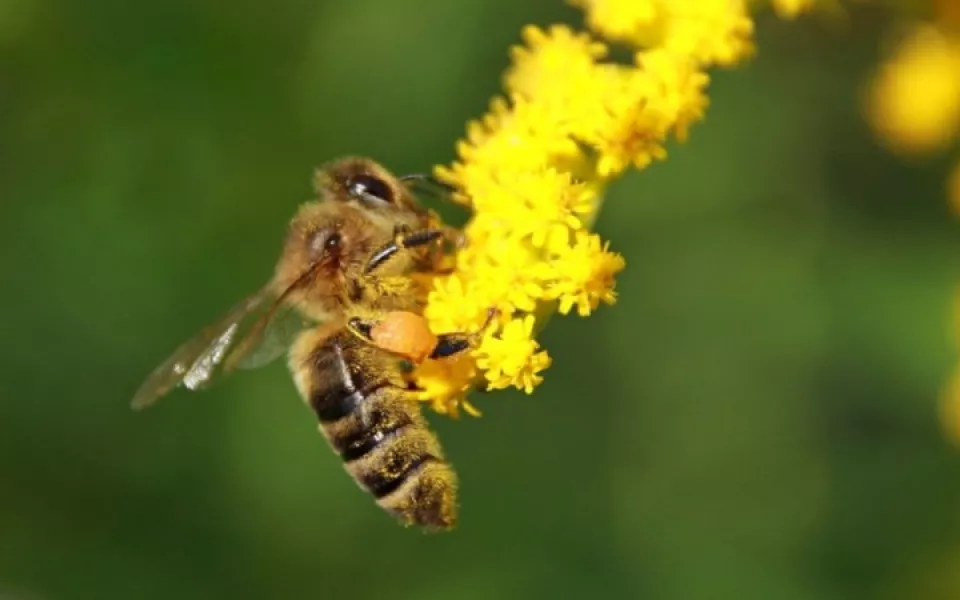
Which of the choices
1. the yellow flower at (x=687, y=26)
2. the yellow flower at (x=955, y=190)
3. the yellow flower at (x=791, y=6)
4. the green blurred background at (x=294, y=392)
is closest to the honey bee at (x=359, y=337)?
the yellow flower at (x=687, y=26)

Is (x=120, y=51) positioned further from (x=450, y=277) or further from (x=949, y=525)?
(x=949, y=525)

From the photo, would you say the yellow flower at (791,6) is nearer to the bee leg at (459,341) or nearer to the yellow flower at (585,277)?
the yellow flower at (585,277)

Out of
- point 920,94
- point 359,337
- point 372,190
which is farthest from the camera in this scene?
point 920,94

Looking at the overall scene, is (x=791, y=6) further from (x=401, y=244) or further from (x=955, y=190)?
(x=401, y=244)

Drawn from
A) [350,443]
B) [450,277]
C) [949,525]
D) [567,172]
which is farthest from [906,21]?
[949,525]

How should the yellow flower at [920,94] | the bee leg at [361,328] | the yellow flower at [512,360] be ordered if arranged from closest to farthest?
the yellow flower at [512,360] → the bee leg at [361,328] → the yellow flower at [920,94]

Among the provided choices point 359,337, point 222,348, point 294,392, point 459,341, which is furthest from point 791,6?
point 294,392
